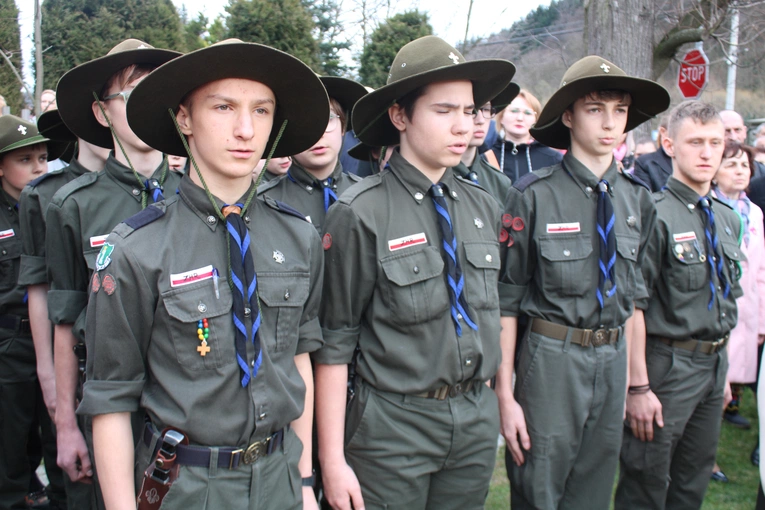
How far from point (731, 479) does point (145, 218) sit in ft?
14.8

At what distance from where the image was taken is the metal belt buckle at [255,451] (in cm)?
199

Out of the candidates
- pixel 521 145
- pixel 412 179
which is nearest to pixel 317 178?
pixel 412 179

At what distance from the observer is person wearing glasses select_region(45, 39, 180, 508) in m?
2.70

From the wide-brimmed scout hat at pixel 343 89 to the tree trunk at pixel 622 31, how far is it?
5.21m

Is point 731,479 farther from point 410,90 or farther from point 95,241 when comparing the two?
point 95,241

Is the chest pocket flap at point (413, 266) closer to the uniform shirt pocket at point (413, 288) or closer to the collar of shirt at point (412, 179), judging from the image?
the uniform shirt pocket at point (413, 288)

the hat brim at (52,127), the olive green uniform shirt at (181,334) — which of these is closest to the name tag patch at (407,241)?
the olive green uniform shirt at (181,334)

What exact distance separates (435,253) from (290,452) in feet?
3.21

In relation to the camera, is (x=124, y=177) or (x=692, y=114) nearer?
(x=124, y=177)

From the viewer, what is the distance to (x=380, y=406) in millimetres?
2625

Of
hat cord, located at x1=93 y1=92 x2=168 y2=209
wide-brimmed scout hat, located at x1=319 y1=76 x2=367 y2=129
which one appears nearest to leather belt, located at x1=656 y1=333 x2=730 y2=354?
wide-brimmed scout hat, located at x1=319 y1=76 x2=367 y2=129

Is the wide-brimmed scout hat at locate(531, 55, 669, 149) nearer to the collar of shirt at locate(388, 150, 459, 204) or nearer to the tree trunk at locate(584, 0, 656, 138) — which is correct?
the collar of shirt at locate(388, 150, 459, 204)

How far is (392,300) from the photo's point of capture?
102 inches

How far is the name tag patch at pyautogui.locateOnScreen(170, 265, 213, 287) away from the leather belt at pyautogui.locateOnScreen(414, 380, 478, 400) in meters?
1.05
